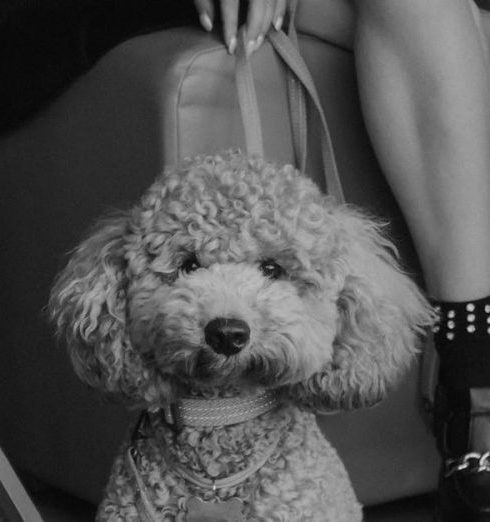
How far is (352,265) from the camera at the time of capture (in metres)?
1.32

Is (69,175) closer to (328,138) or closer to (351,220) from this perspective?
(328,138)

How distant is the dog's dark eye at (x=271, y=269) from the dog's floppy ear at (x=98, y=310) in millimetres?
137

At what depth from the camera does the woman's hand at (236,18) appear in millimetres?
1578

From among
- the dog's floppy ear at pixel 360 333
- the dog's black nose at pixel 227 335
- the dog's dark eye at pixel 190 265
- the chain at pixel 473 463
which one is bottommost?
the chain at pixel 473 463

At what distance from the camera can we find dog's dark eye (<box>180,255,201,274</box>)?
1.27 meters

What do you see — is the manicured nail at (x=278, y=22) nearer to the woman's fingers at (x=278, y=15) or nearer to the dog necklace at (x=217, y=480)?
the woman's fingers at (x=278, y=15)

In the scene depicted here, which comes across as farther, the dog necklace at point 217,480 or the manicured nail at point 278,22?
A: the manicured nail at point 278,22

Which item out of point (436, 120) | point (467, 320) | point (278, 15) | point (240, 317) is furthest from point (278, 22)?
point (240, 317)

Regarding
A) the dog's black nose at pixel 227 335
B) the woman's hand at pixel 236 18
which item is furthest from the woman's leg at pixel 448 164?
the dog's black nose at pixel 227 335

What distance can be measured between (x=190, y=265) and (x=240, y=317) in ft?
0.32

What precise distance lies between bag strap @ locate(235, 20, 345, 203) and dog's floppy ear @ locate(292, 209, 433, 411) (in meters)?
0.20

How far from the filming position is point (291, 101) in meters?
1.63

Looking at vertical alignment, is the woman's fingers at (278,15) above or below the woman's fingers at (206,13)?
below

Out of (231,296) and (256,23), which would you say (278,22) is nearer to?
(256,23)
